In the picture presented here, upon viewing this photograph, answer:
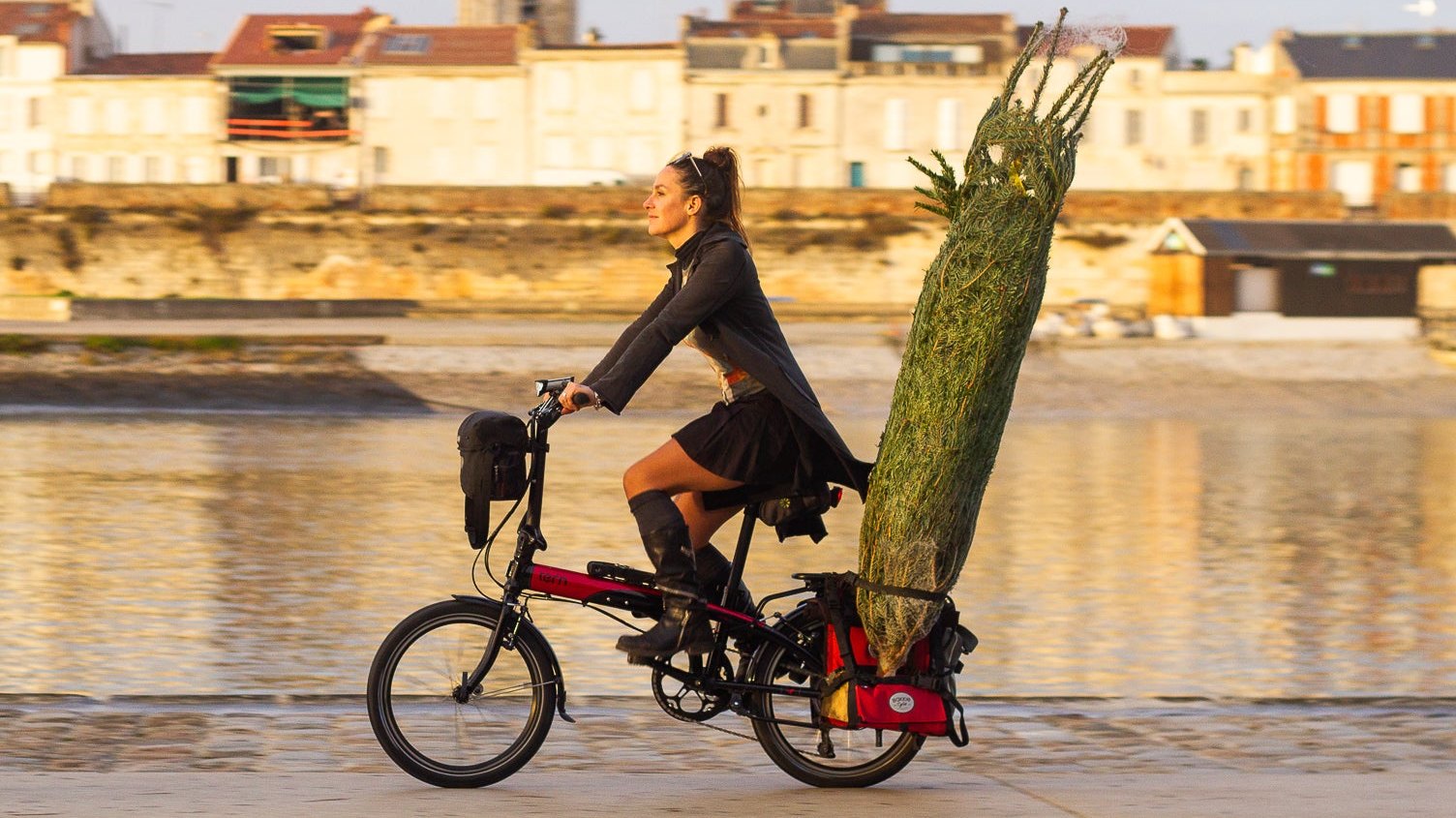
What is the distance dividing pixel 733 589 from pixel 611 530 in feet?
25.0

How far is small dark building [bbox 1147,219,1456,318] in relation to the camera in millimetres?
49000

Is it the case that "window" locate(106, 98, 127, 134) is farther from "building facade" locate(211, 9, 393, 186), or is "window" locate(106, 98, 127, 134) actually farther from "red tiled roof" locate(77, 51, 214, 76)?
"building facade" locate(211, 9, 393, 186)

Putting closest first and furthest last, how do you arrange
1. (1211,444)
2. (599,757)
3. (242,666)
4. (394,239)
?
(599,757)
(242,666)
(1211,444)
(394,239)

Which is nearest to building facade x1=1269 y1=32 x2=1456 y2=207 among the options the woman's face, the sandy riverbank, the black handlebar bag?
the sandy riverbank

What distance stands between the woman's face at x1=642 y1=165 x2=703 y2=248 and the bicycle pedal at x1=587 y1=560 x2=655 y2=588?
1.00m

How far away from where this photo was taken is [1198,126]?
70.4m

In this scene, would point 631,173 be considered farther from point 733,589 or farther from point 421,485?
point 733,589

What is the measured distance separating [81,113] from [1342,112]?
49360mm

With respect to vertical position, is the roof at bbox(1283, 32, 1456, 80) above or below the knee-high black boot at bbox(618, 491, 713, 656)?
above

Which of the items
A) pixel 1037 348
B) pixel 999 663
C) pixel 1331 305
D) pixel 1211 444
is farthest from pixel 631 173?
pixel 999 663

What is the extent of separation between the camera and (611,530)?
13.2 m

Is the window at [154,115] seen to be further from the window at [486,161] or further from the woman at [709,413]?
the woman at [709,413]

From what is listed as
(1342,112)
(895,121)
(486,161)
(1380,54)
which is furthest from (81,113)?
(1380,54)

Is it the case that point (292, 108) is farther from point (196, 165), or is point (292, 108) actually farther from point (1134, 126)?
point (1134, 126)
